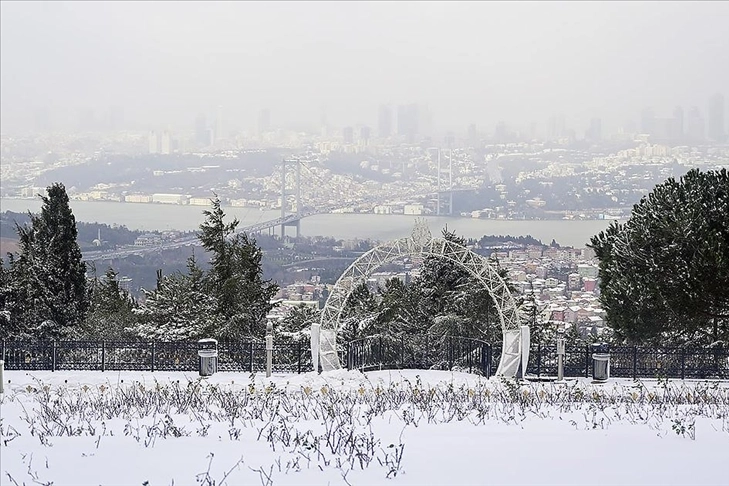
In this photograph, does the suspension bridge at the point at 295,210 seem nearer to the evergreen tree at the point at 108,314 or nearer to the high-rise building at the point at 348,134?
Result: the high-rise building at the point at 348,134

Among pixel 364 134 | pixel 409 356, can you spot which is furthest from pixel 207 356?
pixel 364 134

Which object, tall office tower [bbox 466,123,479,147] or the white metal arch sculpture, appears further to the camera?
tall office tower [bbox 466,123,479,147]

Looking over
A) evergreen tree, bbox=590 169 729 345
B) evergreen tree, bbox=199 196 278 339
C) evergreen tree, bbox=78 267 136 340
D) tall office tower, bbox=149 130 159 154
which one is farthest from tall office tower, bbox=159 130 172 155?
evergreen tree, bbox=590 169 729 345

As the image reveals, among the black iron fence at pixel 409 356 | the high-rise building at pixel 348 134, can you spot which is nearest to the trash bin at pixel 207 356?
the black iron fence at pixel 409 356

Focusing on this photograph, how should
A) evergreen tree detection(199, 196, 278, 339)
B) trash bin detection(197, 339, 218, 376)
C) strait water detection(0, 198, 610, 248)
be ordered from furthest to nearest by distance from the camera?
1. strait water detection(0, 198, 610, 248)
2. evergreen tree detection(199, 196, 278, 339)
3. trash bin detection(197, 339, 218, 376)

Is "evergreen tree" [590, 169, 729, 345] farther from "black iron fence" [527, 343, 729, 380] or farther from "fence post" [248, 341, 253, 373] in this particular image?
"fence post" [248, 341, 253, 373]

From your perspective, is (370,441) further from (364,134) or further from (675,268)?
(364,134)
